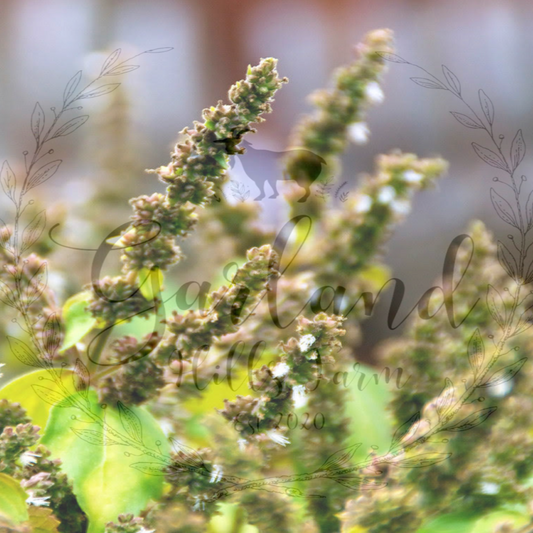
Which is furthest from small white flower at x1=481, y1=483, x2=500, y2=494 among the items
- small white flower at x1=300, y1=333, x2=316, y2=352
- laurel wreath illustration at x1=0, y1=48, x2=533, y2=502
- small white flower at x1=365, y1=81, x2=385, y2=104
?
small white flower at x1=365, y1=81, x2=385, y2=104

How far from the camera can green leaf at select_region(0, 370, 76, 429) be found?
1.05ft

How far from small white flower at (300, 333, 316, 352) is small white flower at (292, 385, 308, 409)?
0.09 ft

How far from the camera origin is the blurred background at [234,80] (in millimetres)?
323

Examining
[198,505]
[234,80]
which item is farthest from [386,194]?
[198,505]

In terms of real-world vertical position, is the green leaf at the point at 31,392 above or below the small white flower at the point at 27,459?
above

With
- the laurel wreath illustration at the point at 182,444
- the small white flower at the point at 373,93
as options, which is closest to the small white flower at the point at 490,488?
the laurel wreath illustration at the point at 182,444

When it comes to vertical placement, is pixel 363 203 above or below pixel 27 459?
above

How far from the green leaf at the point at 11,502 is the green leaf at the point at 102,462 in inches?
1.0

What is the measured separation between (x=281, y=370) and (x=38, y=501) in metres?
0.15

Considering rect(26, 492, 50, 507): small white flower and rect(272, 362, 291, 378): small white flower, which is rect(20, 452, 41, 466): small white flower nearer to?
rect(26, 492, 50, 507): small white flower

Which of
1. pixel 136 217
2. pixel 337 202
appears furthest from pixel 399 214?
pixel 136 217

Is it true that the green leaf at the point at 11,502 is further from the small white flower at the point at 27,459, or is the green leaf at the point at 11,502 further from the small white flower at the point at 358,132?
the small white flower at the point at 358,132

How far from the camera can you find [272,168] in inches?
12.5

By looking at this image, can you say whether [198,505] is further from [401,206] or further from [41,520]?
[401,206]
